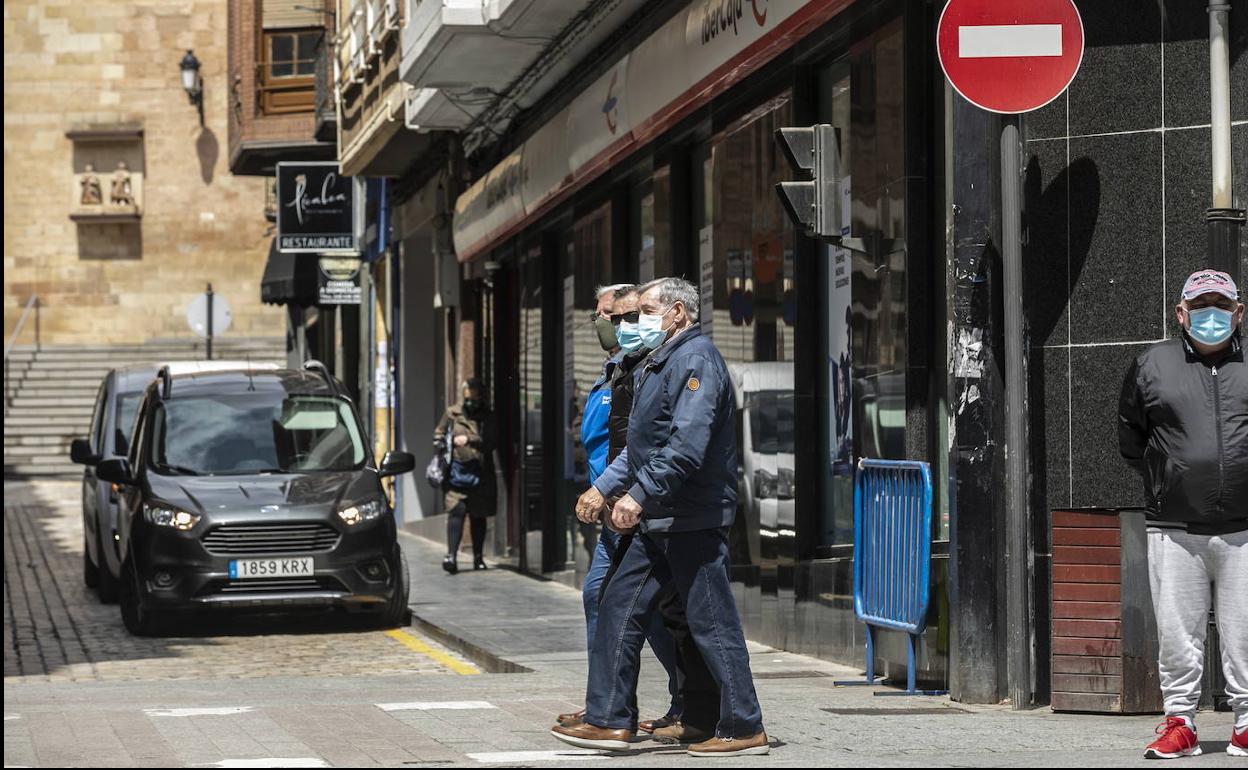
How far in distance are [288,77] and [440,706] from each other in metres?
25.6

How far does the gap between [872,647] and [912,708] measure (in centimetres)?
107

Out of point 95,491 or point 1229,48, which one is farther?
point 95,491

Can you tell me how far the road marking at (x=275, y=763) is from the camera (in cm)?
785

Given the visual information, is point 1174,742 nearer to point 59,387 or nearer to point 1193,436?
point 1193,436

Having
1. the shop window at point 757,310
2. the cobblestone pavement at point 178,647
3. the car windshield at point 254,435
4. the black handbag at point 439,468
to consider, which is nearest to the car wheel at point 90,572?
the cobblestone pavement at point 178,647

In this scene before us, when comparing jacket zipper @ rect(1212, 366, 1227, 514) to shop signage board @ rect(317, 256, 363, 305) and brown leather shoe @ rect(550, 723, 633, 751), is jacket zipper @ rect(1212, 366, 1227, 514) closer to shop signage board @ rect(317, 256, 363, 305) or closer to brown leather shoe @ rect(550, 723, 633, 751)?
brown leather shoe @ rect(550, 723, 633, 751)

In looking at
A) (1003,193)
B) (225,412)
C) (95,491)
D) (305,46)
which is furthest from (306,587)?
(305,46)

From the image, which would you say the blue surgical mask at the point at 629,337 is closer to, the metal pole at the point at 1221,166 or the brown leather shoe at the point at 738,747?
the brown leather shoe at the point at 738,747

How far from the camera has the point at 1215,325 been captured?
7992mm

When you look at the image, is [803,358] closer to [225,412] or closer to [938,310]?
[938,310]

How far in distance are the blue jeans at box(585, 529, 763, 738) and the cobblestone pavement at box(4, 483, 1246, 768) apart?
19 centimetres

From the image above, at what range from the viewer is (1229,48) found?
9.61 metres

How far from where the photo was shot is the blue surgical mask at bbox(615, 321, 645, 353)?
28.3 ft

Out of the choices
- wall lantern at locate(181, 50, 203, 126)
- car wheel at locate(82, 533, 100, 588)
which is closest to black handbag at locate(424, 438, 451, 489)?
car wheel at locate(82, 533, 100, 588)
